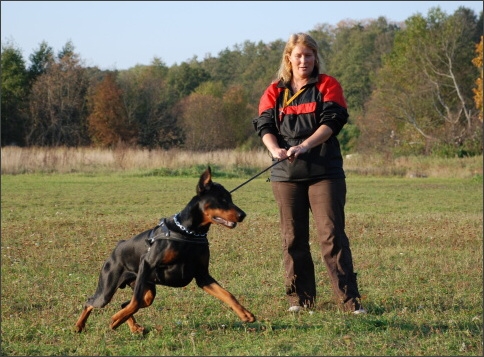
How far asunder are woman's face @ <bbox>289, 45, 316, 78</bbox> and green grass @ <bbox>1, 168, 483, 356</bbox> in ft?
7.10

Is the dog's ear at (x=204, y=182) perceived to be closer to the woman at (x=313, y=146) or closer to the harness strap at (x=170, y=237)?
the harness strap at (x=170, y=237)

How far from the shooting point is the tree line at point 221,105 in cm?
Answer: 4856

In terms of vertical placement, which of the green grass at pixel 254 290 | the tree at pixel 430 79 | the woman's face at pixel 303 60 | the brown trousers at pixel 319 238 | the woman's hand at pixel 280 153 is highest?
the tree at pixel 430 79

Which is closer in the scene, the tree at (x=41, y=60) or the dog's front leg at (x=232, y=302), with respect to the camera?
the dog's front leg at (x=232, y=302)

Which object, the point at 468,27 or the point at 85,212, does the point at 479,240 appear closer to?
the point at 85,212

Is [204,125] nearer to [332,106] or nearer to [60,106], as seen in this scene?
[60,106]

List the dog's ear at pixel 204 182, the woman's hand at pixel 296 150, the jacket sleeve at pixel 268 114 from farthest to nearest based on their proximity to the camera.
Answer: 1. the jacket sleeve at pixel 268 114
2. the woman's hand at pixel 296 150
3. the dog's ear at pixel 204 182

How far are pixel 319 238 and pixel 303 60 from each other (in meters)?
1.63

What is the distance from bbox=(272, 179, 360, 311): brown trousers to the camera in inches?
285

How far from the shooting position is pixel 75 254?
11.3 metres

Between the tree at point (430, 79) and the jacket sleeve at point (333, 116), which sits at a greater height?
the tree at point (430, 79)

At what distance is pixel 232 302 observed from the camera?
632 centimetres

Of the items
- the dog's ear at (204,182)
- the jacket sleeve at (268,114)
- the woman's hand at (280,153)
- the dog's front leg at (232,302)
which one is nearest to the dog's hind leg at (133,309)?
the dog's front leg at (232,302)

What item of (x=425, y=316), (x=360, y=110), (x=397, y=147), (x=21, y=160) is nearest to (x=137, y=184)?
(x=21, y=160)
